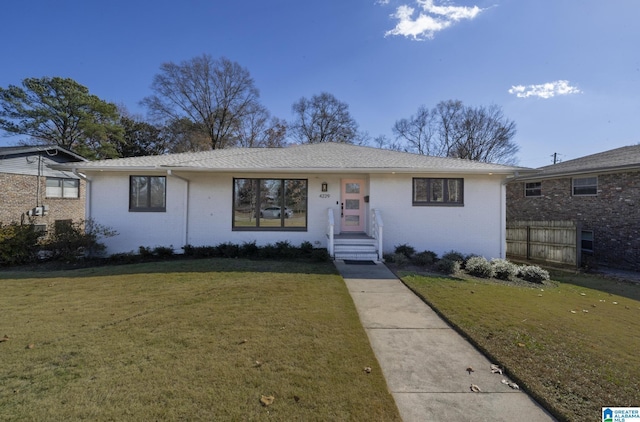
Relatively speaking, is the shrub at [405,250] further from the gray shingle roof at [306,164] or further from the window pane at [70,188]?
the window pane at [70,188]

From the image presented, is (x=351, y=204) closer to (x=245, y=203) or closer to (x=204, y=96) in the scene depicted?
(x=245, y=203)

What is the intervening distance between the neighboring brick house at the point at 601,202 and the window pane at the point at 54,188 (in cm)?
2389

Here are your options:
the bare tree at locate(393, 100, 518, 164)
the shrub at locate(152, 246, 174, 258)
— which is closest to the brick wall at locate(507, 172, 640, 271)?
the shrub at locate(152, 246, 174, 258)

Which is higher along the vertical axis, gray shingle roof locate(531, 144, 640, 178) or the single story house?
gray shingle roof locate(531, 144, 640, 178)

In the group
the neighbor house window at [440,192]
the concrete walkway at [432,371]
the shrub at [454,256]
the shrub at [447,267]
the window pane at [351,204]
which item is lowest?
the concrete walkway at [432,371]

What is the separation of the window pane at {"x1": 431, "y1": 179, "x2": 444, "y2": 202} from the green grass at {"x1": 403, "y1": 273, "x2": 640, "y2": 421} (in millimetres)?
3324

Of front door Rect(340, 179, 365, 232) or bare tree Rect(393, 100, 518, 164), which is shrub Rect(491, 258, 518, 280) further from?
bare tree Rect(393, 100, 518, 164)

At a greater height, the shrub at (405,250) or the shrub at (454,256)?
the shrub at (405,250)

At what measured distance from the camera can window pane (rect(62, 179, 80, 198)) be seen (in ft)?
57.8

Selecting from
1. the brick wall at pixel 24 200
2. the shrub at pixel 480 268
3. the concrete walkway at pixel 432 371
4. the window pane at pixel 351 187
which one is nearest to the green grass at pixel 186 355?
the concrete walkway at pixel 432 371

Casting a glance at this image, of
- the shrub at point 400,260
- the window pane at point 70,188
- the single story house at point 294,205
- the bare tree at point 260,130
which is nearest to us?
the shrub at point 400,260

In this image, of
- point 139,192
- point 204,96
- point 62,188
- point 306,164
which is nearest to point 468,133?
point 306,164

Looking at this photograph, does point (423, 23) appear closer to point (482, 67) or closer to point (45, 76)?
point (482, 67)

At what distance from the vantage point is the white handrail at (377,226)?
8781mm
